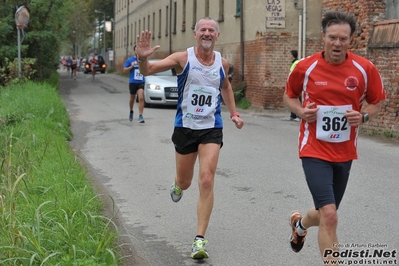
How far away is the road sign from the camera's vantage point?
900 inches

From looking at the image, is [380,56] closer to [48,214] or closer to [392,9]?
[392,9]

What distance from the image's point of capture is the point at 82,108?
2248 cm

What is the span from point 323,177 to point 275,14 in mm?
18549

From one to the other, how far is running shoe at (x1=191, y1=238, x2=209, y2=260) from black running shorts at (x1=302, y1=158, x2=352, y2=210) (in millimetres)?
1150

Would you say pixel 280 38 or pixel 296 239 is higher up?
pixel 280 38

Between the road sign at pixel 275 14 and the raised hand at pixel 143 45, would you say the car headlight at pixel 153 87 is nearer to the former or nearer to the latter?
the road sign at pixel 275 14

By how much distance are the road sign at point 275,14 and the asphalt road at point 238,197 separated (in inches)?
323

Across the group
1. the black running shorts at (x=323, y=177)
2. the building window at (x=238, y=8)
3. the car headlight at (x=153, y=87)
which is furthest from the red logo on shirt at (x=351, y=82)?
the building window at (x=238, y=8)

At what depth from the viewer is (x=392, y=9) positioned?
55.0 ft

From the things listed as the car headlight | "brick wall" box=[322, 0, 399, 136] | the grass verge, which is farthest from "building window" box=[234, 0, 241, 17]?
the grass verge

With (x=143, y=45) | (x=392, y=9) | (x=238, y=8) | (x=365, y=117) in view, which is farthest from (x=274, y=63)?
(x=365, y=117)

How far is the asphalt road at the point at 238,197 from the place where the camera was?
6.08 m

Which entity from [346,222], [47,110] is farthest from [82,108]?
[346,222]

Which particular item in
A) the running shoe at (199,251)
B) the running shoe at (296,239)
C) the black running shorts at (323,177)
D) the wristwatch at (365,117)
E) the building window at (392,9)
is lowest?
the running shoe at (199,251)
